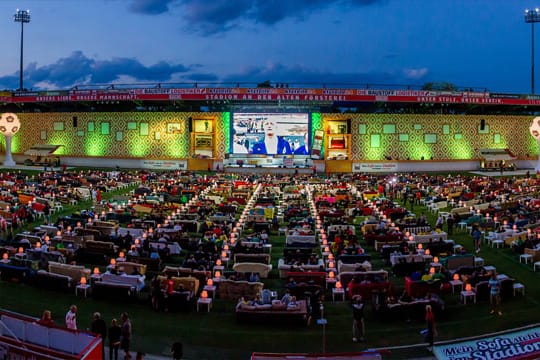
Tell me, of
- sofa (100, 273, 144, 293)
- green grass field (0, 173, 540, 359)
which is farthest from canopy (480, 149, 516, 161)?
sofa (100, 273, 144, 293)

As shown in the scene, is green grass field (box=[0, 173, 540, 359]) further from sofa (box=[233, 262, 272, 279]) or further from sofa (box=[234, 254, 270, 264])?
sofa (box=[234, 254, 270, 264])

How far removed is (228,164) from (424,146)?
19.9m

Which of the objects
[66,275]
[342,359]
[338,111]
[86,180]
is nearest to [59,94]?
[86,180]

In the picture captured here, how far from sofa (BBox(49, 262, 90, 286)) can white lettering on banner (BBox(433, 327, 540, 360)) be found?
1011 cm

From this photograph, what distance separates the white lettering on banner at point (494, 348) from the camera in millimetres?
12620

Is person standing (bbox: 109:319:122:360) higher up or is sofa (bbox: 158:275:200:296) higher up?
sofa (bbox: 158:275:200:296)

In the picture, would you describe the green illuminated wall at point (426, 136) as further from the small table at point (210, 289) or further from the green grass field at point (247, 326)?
the small table at point (210, 289)

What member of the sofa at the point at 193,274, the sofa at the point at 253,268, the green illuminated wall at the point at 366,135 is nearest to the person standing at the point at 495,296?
the sofa at the point at 253,268

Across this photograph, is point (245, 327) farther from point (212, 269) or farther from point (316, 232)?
point (316, 232)

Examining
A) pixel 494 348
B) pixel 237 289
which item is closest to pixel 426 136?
pixel 237 289

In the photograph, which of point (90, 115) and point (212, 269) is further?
point (90, 115)

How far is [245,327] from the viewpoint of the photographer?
1505 centimetres

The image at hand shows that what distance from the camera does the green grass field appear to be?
1384 cm

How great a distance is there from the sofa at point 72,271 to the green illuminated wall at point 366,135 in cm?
4338
